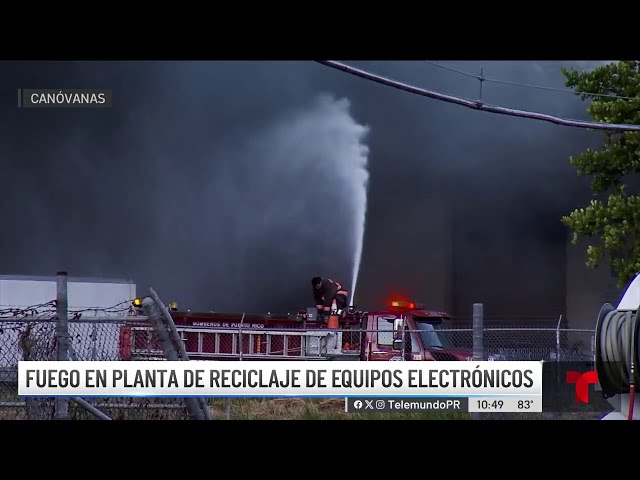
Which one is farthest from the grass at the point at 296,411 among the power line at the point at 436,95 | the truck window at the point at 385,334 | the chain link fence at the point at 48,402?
the power line at the point at 436,95

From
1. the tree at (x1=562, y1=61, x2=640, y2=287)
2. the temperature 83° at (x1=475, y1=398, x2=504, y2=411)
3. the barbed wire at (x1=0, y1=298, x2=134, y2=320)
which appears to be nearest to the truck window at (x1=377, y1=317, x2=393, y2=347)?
the tree at (x1=562, y1=61, x2=640, y2=287)

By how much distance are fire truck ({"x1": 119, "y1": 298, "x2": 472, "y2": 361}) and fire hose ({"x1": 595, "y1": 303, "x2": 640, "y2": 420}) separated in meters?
1.79

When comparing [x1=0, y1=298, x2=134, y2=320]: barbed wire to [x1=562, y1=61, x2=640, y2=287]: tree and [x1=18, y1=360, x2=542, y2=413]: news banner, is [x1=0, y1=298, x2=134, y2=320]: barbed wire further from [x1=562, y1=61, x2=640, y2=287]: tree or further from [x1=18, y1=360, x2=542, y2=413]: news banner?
[x1=562, y1=61, x2=640, y2=287]: tree

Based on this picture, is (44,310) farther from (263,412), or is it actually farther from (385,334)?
(385,334)

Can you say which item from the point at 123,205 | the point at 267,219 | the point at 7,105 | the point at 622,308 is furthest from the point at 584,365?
the point at 7,105

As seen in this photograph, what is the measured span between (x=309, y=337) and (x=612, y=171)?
15.2 feet

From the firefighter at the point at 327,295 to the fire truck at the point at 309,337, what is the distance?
179mm

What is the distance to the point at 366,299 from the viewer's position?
11219 millimetres

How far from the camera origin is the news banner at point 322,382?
762 cm

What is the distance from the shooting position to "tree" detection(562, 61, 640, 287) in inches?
461

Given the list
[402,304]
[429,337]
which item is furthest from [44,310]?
[429,337]

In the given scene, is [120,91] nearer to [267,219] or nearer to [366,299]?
[267,219]
